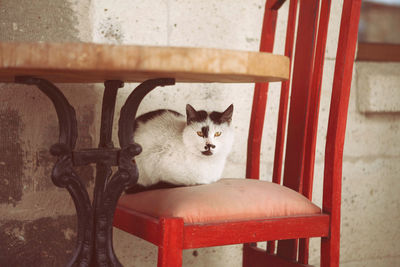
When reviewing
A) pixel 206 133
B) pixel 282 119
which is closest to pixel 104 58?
pixel 206 133

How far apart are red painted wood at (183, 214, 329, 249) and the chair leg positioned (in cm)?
2

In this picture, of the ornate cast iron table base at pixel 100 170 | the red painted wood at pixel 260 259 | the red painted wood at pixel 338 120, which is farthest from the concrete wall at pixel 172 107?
the red painted wood at pixel 338 120

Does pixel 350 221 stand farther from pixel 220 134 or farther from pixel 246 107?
pixel 220 134

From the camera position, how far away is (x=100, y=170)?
1.23 metres

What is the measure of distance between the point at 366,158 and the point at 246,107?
0.70 metres

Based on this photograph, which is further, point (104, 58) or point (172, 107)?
point (172, 107)

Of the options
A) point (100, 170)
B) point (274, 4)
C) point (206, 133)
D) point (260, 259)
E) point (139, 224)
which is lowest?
point (260, 259)

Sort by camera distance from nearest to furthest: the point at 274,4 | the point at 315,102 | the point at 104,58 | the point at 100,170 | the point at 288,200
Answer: the point at 104,58, the point at 100,170, the point at 288,200, the point at 315,102, the point at 274,4

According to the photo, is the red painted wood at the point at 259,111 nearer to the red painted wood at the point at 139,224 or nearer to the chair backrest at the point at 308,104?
the chair backrest at the point at 308,104

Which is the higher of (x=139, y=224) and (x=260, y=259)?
(x=139, y=224)

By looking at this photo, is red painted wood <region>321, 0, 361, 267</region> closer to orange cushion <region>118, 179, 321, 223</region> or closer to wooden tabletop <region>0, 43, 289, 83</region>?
orange cushion <region>118, 179, 321, 223</region>

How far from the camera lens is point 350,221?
237 cm

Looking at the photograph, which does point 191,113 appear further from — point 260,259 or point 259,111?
point 260,259

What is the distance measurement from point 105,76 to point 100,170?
0.25 metres
